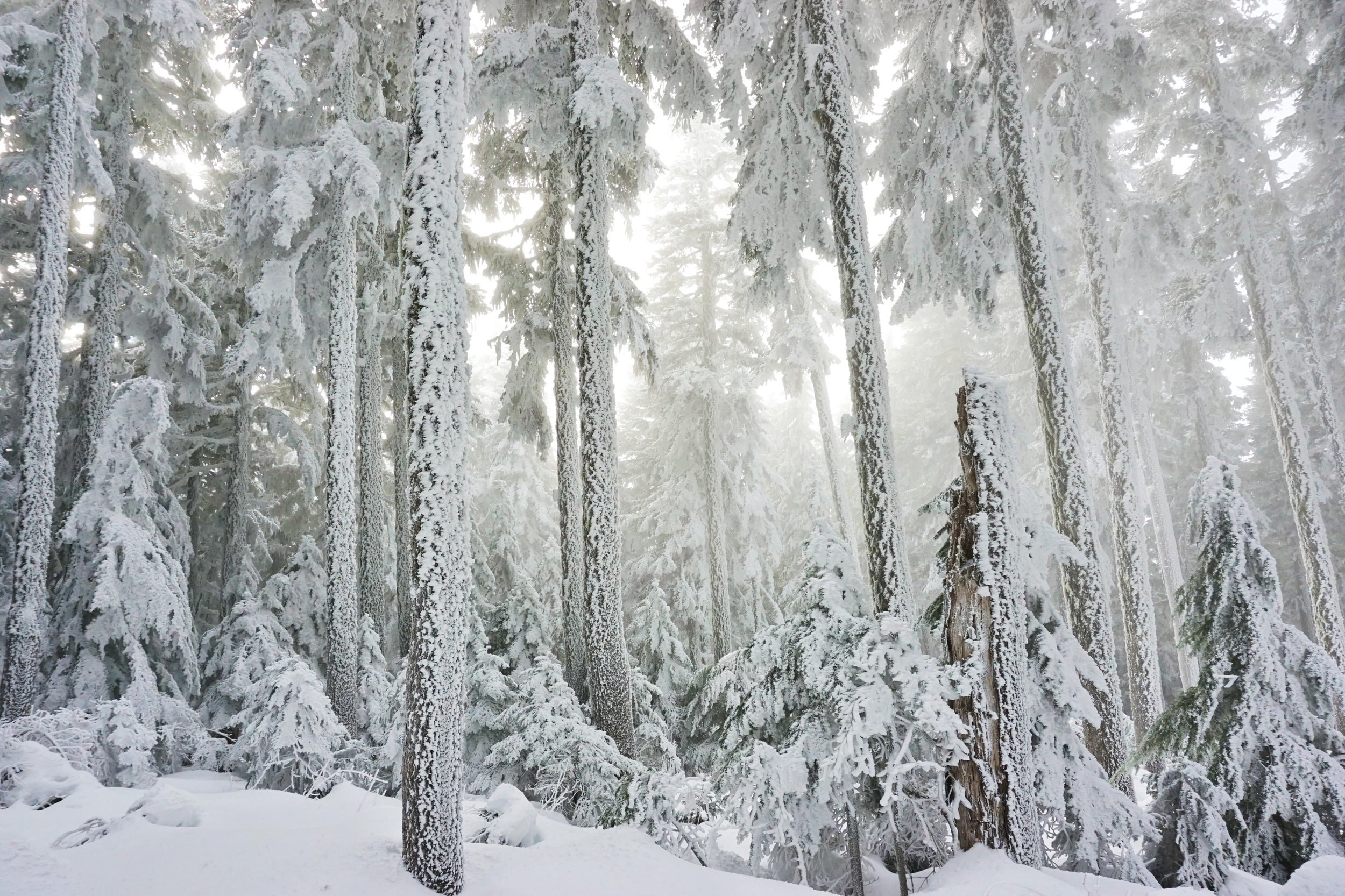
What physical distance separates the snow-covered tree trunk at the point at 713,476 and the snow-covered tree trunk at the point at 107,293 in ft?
41.7

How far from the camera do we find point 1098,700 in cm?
891

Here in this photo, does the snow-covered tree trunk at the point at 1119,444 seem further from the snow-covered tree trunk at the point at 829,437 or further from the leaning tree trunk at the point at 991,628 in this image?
the leaning tree trunk at the point at 991,628

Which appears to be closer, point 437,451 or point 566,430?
point 437,451

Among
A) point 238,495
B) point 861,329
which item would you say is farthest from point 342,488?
point 861,329

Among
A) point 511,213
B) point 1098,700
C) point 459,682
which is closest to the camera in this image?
point 459,682

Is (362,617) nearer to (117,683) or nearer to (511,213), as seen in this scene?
(117,683)

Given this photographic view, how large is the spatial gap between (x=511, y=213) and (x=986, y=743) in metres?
13.4

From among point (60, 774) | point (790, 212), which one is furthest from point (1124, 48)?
point (60, 774)

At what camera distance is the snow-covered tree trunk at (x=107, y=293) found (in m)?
12.1

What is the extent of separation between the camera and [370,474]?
14.4 meters

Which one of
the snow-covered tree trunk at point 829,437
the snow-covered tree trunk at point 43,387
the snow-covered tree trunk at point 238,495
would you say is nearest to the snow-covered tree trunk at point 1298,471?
the snow-covered tree trunk at point 829,437

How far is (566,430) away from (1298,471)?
15938 mm

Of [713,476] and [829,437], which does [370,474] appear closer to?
[713,476]

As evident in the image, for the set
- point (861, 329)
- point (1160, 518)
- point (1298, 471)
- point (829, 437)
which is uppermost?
point (829, 437)
